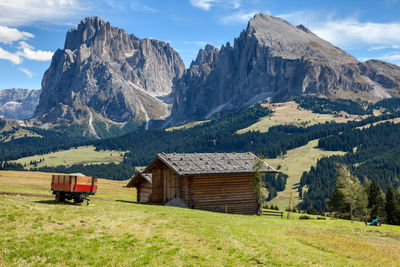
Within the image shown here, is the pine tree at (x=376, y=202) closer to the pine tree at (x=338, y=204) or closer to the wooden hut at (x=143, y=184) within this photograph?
the pine tree at (x=338, y=204)

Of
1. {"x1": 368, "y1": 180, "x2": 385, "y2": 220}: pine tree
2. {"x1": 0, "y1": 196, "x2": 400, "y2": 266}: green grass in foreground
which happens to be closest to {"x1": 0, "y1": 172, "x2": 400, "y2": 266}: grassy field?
{"x1": 0, "y1": 196, "x2": 400, "y2": 266}: green grass in foreground

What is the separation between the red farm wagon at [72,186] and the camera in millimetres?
27047

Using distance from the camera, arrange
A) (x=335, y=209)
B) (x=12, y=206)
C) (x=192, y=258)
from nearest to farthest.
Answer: (x=192, y=258) → (x=12, y=206) → (x=335, y=209)

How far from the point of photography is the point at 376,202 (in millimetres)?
76875

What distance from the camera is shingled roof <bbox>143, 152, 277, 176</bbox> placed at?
4138cm

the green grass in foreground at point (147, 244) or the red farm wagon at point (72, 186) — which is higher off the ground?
the red farm wagon at point (72, 186)

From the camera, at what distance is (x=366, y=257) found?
61.2ft

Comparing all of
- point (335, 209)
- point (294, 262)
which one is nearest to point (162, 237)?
point (294, 262)

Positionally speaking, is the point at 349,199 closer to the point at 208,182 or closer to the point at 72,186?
the point at 208,182

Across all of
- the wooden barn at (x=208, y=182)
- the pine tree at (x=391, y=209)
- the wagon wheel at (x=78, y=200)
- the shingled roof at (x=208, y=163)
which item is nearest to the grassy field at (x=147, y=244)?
the wagon wheel at (x=78, y=200)

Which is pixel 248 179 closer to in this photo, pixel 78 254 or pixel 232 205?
→ pixel 232 205

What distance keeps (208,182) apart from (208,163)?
8.32 ft

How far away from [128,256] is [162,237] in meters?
3.95

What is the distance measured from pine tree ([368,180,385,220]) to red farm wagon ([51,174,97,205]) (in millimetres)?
66907
